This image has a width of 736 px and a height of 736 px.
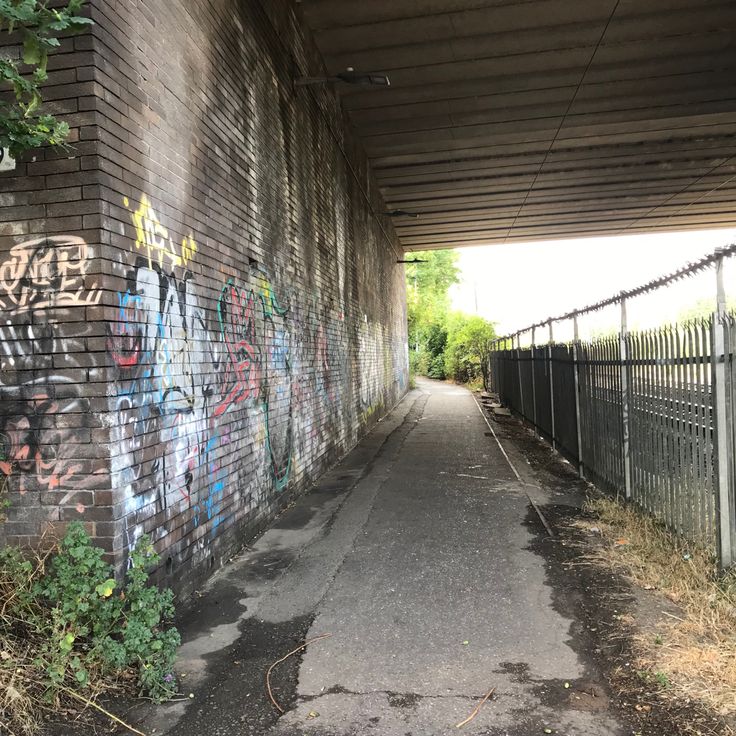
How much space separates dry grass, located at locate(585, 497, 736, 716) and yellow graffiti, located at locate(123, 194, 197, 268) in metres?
3.72

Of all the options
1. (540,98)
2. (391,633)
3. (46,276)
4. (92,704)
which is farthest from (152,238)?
(540,98)

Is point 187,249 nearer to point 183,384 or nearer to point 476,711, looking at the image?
point 183,384

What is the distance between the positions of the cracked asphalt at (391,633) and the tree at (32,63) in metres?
2.84

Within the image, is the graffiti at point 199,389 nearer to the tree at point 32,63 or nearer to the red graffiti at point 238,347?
the red graffiti at point 238,347

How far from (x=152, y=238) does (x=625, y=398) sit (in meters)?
4.65

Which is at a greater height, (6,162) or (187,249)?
(6,162)

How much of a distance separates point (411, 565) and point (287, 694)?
193 cm

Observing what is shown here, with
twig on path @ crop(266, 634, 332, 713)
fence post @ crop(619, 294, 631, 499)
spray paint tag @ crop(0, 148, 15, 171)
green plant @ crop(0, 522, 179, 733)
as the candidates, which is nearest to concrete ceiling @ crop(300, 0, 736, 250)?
fence post @ crop(619, 294, 631, 499)

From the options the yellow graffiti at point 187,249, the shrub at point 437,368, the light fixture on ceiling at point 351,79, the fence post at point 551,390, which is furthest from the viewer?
the shrub at point 437,368

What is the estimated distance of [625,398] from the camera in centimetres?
583

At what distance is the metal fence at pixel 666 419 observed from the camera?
3852 mm

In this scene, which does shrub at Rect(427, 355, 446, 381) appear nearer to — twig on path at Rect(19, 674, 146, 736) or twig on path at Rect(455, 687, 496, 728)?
twig on path at Rect(455, 687, 496, 728)

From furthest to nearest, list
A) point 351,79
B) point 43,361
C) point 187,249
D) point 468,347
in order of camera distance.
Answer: point 468,347 < point 351,79 < point 187,249 < point 43,361

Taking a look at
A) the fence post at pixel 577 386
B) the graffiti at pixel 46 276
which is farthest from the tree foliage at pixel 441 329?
the graffiti at pixel 46 276
